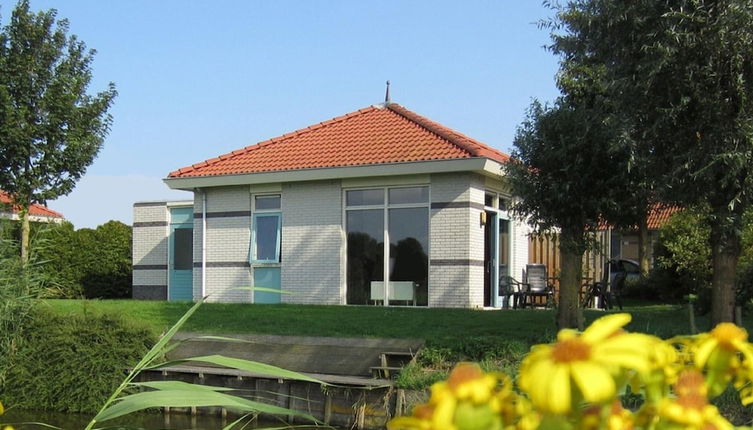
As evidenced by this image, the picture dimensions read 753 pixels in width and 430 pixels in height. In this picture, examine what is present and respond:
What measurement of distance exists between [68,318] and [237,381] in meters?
2.94

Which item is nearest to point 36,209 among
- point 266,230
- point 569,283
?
point 266,230

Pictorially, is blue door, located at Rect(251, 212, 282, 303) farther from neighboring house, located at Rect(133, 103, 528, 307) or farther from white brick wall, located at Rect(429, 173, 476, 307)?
white brick wall, located at Rect(429, 173, 476, 307)

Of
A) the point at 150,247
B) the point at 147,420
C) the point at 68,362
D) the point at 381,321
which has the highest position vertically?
the point at 150,247

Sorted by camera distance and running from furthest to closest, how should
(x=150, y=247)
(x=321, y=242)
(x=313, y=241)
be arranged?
(x=150, y=247) → (x=313, y=241) → (x=321, y=242)

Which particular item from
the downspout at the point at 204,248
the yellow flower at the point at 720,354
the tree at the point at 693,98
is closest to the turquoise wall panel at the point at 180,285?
the downspout at the point at 204,248

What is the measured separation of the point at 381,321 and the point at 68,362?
184 inches

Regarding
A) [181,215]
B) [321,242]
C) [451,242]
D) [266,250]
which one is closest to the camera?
[451,242]

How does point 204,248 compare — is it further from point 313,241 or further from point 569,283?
point 569,283

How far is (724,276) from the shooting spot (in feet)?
30.9

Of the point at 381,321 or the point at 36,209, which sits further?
the point at 36,209

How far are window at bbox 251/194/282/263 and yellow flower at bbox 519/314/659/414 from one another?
16.9 meters

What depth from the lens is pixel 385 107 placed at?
19281 millimetres

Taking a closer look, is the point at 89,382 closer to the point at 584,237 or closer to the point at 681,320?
the point at 584,237

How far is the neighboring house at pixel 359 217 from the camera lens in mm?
15594
